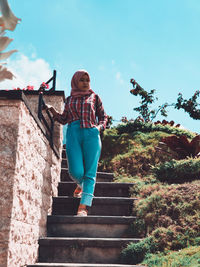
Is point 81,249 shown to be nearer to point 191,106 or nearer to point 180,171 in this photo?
point 180,171

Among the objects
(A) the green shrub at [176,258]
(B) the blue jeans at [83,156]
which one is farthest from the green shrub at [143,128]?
(A) the green shrub at [176,258]

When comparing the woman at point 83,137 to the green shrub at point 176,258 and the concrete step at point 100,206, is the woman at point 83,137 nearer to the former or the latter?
the concrete step at point 100,206

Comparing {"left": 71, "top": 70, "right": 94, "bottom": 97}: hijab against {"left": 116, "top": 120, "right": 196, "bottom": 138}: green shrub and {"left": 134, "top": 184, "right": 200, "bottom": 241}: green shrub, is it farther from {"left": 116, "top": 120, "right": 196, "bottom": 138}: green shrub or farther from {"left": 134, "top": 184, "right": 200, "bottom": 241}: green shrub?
{"left": 116, "top": 120, "right": 196, "bottom": 138}: green shrub

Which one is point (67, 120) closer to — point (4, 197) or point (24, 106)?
point (24, 106)

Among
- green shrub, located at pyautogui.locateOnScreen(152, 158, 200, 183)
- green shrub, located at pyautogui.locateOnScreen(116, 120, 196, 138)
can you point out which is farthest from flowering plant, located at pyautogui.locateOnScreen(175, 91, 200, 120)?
green shrub, located at pyautogui.locateOnScreen(152, 158, 200, 183)

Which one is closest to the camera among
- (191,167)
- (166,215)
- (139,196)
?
(166,215)

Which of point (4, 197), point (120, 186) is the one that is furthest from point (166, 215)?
point (4, 197)

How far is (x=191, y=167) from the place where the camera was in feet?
16.2

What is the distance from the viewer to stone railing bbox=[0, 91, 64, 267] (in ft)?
7.52

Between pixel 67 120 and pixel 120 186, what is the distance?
4.14 ft

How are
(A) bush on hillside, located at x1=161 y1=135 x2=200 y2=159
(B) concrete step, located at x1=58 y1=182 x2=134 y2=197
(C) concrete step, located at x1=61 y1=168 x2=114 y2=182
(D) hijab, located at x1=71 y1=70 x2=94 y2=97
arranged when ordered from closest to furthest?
(D) hijab, located at x1=71 y1=70 x2=94 y2=97 < (B) concrete step, located at x1=58 y1=182 x2=134 y2=197 < (C) concrete step, located at x1=61 y1=168 x2=114 y2=182 < (A) bush on hillside, located at x1=161 y1=135 x2=200 y2=159

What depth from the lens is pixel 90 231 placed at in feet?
12.1

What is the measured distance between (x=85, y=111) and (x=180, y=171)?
2.00 meters

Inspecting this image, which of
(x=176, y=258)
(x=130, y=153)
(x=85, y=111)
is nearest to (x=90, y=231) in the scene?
(x=176, y=258)
